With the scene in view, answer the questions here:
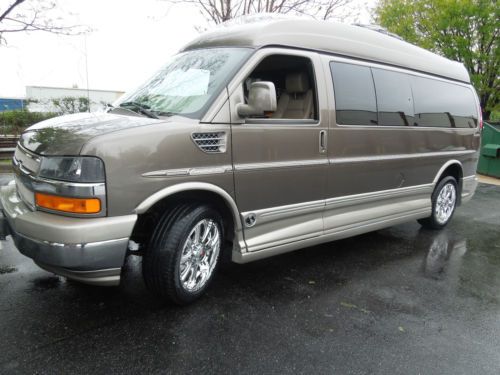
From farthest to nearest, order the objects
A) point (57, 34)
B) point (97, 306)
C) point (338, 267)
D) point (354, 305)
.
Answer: point (57, 34) < point (338, 267) < point (354, 305) < point (97, 306)

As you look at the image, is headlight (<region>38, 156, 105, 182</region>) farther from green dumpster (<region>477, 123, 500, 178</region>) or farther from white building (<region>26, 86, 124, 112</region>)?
white building (<region>26, 86, 124, 112</region>)

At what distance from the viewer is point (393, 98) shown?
473 centimetres

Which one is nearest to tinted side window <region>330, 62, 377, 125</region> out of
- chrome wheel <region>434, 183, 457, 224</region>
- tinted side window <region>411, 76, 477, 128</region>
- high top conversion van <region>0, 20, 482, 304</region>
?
high top conversion van <region>0, 20, 482, 304</region>

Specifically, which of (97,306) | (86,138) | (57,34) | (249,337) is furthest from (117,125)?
(57,34)

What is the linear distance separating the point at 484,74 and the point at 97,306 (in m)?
18.3

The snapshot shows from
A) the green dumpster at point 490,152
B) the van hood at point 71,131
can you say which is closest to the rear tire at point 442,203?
the van hood at point 71,131

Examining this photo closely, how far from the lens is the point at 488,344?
297 centimetres

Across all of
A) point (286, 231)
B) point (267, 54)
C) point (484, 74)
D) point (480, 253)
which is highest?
point (484, 74)

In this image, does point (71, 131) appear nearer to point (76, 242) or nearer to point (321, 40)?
point (76, 242)

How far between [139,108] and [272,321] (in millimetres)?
2002

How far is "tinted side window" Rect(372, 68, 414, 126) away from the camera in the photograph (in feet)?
14.9

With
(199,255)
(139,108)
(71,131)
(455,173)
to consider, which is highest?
(139,108)

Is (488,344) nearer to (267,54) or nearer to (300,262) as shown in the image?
(300,262)

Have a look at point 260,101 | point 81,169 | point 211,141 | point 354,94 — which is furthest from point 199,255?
point 354,94
